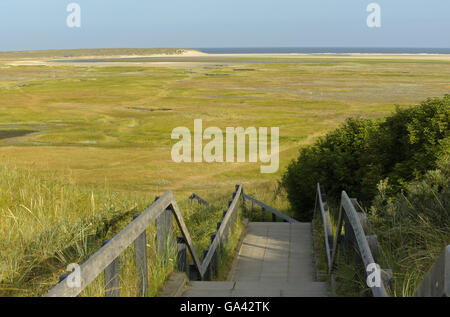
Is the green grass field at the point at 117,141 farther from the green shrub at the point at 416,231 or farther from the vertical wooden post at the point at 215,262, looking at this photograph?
the green shrub at the point at 416,231

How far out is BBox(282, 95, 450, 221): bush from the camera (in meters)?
9.48

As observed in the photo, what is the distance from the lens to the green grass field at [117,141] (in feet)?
17.8

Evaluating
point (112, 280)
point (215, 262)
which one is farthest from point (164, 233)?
point (215, 262)

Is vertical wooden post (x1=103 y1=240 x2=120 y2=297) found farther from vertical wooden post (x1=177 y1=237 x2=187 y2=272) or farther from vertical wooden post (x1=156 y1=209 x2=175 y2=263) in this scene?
vertical wooden post (x1=177 y1=237 x2=187 y2=272)

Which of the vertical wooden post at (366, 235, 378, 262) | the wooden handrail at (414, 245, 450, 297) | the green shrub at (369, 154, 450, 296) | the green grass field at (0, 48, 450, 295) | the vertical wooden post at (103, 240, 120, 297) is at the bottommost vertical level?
the green grass field at (0, 48, 450, 295)

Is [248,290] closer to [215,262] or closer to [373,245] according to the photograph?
[373,245]

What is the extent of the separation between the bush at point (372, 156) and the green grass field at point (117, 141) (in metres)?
3.27

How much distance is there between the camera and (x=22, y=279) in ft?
12.8

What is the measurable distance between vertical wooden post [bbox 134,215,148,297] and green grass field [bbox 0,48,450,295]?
2.18ft

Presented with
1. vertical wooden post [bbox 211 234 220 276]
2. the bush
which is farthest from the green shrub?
the bush

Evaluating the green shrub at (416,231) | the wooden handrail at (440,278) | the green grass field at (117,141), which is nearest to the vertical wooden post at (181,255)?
the green grass field at (117,141)

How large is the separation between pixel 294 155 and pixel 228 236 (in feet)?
61.4

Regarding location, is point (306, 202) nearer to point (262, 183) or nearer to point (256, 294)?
point (262, 183)
